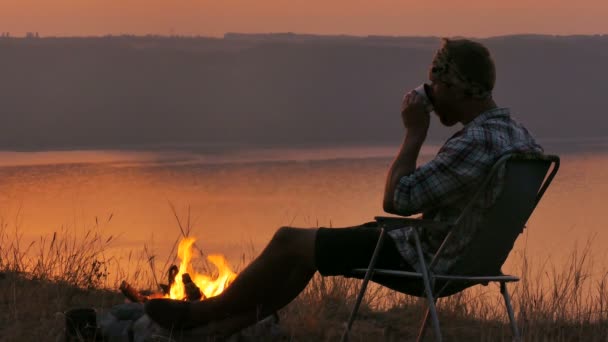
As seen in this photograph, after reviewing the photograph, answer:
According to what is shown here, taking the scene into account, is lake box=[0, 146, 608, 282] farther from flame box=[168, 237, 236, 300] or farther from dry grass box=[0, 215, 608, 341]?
flame box=[168, 237, 236, 300]

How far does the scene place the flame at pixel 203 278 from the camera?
448 cm

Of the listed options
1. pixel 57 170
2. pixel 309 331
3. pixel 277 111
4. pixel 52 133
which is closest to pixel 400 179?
pixel 309 331

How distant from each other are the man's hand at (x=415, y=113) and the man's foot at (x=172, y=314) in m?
1.09

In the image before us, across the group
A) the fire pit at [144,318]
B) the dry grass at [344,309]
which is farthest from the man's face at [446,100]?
the fire pit at [144,318]

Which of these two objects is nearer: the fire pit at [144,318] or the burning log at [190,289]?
the fire pit at [144,318]

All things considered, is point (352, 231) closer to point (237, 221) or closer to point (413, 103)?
point (413, 103)

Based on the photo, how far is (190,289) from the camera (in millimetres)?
4414

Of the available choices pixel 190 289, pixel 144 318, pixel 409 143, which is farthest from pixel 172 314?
pixel 409 143

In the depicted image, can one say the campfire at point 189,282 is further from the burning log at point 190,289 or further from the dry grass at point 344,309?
the dry grass at point 344,309

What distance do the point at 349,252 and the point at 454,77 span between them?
2.32 ft

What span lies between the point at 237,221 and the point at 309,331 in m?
18.1

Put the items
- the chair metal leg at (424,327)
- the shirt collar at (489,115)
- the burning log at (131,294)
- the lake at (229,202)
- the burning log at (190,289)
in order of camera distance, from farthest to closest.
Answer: the lake at (229,202) → the burning log at (131,294) → the burning log at (190,289) → the chair metal leg at (424,327) → the shirt collar at (489,115)

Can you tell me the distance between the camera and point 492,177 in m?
3.48

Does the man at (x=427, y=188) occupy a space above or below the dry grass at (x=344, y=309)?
above
